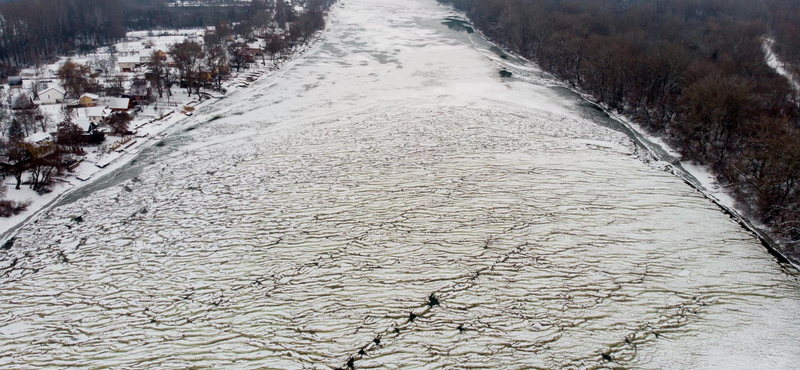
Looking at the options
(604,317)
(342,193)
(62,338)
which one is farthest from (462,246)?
(62,338)

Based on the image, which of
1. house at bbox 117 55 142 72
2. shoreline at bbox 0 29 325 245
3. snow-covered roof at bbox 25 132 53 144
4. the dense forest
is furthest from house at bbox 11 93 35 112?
the dense forest

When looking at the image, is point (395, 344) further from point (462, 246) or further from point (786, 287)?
point (786, 287)

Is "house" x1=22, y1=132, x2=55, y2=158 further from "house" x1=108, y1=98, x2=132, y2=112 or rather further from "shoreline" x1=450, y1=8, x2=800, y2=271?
"shoreline" x1=450, y1=8, x2=800, y2=271

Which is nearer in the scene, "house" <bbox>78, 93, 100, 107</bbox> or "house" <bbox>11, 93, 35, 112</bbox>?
"house" <bbox>11, 93, 35, 112</bbox>

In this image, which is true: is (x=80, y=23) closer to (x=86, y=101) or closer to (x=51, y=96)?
(x=51, y=96)

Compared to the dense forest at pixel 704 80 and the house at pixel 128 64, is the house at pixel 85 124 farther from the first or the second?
the dense forest at pixel 704 80

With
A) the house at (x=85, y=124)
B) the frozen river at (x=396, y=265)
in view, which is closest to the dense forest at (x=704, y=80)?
the frozen river at (x=396, y=265)
